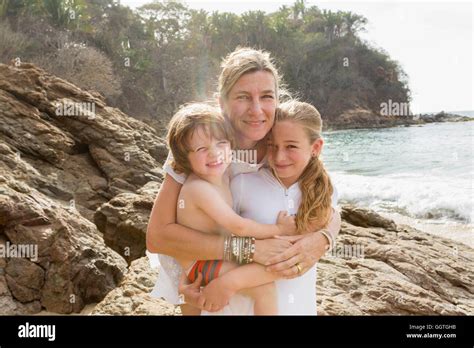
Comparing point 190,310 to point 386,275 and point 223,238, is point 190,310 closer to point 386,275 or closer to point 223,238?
point 223,238

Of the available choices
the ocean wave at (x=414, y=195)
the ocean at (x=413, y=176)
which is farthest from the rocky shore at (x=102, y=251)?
the ocean wave at (x=414, y=195)

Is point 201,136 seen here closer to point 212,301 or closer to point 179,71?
point 212,301

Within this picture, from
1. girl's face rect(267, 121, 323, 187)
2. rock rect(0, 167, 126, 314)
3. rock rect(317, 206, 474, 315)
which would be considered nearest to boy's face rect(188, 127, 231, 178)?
girl's face rect(267, 121, 323, 187)

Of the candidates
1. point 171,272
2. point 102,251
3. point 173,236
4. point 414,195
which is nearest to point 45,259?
point 102,251

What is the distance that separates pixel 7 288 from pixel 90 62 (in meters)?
21.0

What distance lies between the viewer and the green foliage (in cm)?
2367

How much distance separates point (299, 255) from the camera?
1943mm

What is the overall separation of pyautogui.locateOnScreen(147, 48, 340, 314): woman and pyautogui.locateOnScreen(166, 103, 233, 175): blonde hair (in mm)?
83

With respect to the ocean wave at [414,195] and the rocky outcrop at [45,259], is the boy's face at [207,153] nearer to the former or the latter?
the rocky outcrop at [45,259]

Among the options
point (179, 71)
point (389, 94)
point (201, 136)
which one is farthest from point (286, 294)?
point (389, 94)

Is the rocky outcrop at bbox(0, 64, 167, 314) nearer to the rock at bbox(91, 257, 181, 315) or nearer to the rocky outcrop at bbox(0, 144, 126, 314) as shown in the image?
the rocky outcrop at bbox(0, 144, 126, 314)

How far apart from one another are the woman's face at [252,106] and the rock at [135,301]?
109cm

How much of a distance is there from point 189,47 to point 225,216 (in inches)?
1177

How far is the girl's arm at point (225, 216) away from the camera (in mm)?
1918
